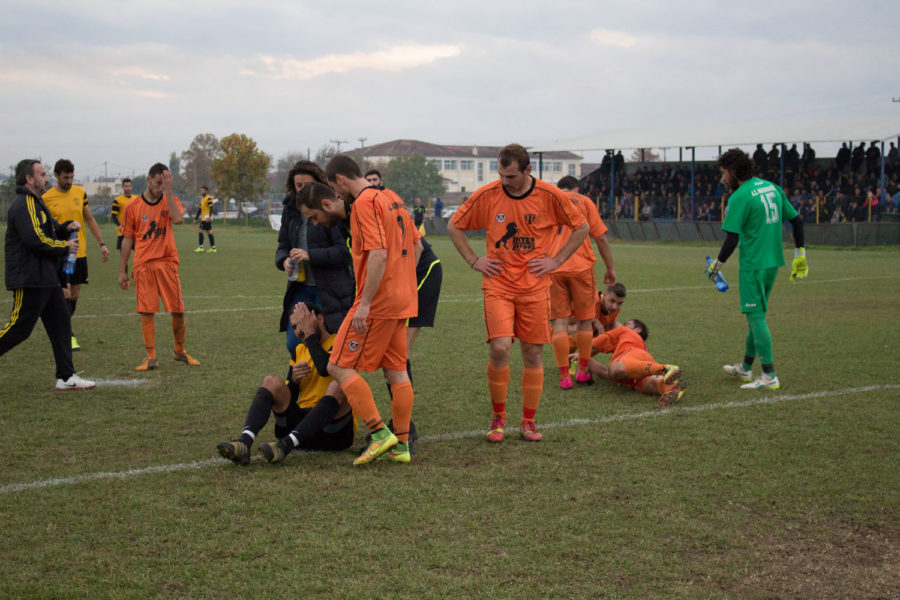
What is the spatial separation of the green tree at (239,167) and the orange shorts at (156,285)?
186 ft

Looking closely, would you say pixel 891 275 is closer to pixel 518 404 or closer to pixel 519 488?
pixel 518 404

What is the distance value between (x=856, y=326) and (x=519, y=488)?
7.96 meters

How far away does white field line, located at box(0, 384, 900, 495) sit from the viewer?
485 centimetres

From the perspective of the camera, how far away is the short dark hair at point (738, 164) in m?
7.41

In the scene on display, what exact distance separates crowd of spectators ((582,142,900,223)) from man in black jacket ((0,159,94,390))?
3077cm

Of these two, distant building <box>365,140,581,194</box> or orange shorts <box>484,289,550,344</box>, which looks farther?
distant building <box>365,140,581,194</box>

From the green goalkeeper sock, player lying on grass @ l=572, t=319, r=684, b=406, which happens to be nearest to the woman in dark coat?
player lying on grass @ l=572, t=319, r=684, b=406

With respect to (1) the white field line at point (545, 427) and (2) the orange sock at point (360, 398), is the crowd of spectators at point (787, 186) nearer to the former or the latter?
(1) the white field line at point (545, 427)

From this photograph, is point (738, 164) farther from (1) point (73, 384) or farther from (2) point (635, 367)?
(1) point (73, 384)

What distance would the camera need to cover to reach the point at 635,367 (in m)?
7.12

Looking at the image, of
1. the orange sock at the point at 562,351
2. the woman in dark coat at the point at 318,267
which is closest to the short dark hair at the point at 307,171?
the woman in dark coat at the point at 318,267

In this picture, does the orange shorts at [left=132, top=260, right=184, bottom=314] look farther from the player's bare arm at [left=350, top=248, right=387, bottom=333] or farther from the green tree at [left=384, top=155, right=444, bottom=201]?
the green tree at [left=384, top=155, right=444, bottom=201]

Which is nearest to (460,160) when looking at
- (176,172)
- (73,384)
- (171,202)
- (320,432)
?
(176,172)

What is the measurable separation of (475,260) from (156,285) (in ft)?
14.4
